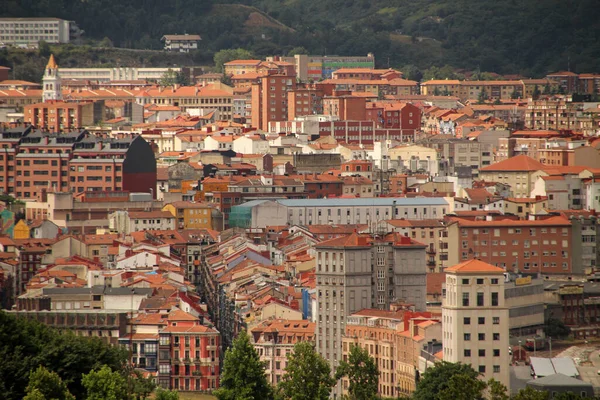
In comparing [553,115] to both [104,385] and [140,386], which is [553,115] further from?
[104,385]

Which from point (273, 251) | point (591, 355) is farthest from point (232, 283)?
point (591, 355)

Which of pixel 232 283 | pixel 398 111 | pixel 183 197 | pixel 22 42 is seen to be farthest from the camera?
pixel 22 42

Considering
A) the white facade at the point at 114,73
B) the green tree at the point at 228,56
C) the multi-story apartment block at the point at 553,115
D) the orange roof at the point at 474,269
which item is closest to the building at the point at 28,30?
the white facade at the point at 114,73

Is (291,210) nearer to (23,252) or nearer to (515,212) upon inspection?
(515,212)

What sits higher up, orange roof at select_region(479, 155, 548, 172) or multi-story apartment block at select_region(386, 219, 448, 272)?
orange roof at select_region(479, 155, 548, 172)

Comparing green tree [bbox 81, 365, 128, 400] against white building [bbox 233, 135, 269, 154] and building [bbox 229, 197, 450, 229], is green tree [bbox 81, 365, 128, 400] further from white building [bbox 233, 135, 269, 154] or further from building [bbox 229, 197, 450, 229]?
white building [bbox 233, 135, 269, 154]

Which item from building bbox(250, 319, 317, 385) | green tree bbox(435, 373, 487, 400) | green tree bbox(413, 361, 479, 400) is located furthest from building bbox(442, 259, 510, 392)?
building bbox(250, 319, 317, 385)
